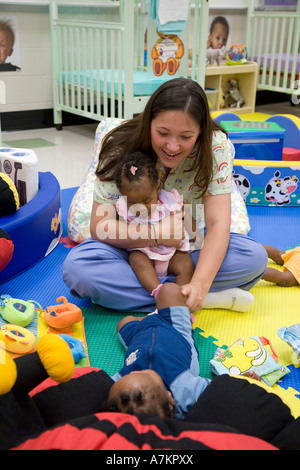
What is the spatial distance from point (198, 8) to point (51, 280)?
9.10ft

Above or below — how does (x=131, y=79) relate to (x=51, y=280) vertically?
above

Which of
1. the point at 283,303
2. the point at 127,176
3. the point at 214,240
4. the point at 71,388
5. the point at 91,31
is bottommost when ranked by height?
the point at 283,303

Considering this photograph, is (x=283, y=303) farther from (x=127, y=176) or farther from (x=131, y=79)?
(x=131, y=79)

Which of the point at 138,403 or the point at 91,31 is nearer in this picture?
the point at 138,403

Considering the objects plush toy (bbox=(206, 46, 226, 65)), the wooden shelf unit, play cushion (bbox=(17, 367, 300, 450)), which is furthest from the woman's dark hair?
plush toy (bbox=(206, 46, 226, 65))

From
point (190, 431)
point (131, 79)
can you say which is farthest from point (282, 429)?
point (131, 79)

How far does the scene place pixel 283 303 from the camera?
5.51 ft

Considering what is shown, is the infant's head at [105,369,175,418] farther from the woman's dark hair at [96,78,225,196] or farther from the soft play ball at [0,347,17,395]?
the woman's dark hair at [96,78,225,196]

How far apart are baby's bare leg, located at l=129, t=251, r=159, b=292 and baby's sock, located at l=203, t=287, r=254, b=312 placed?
212 mm

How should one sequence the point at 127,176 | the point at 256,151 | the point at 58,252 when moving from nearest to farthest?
the point at 127,176 → the point at 58,252 → the point at 256,151

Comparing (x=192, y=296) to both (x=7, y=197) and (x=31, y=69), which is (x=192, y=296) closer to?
(x=7, y=197)

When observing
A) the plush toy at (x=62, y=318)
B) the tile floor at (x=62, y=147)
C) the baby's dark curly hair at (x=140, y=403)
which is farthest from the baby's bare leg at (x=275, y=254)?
the tile floor at (x=62, y=147)

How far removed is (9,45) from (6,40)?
43 mm

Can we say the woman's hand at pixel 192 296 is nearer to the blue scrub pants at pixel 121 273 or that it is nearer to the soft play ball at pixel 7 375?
the blue scrub pants at pixel 121 273
